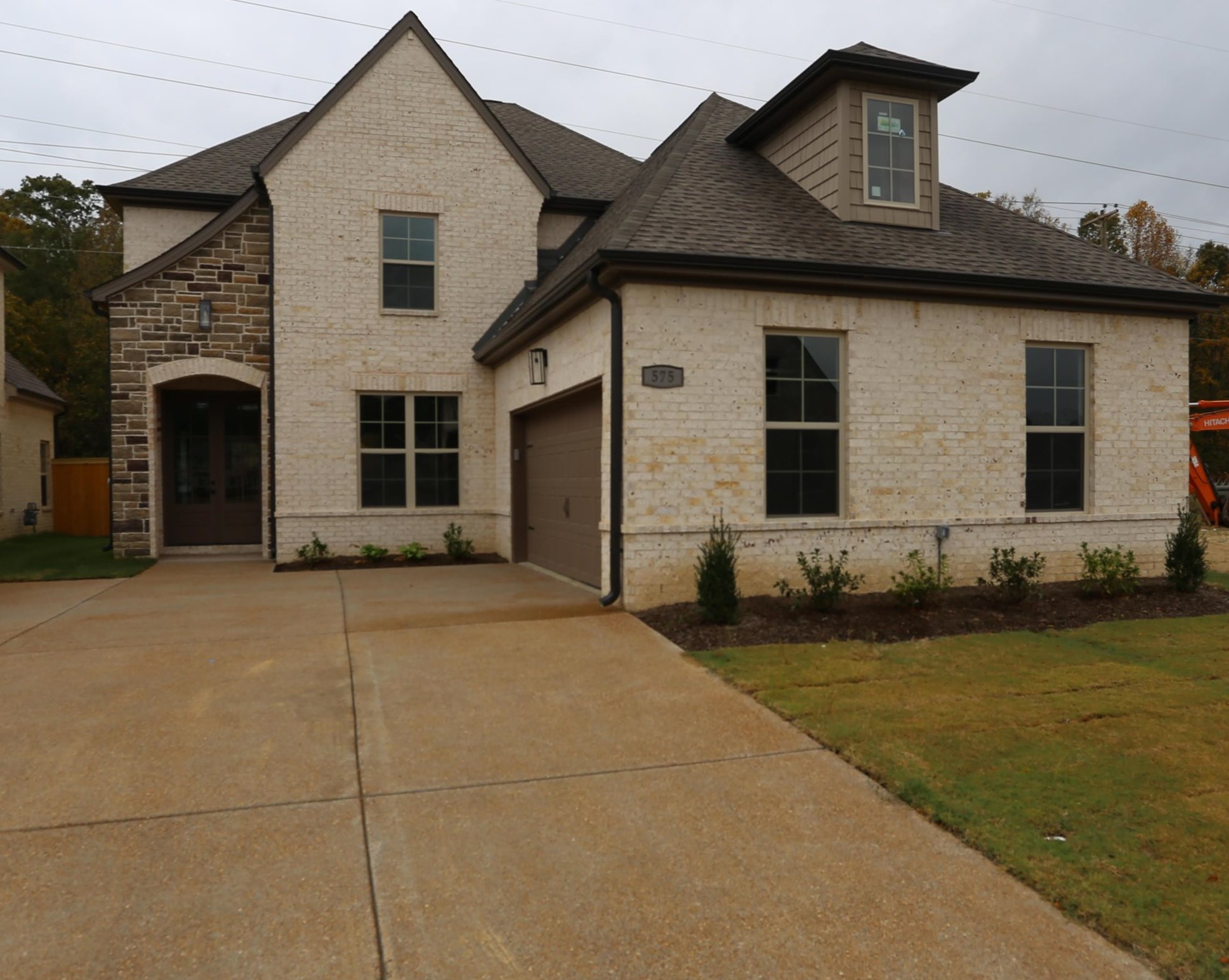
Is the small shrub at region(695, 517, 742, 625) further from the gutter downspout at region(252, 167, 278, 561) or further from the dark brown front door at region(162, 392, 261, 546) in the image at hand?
the dark brown front door at region(162, 392, 261, 546)

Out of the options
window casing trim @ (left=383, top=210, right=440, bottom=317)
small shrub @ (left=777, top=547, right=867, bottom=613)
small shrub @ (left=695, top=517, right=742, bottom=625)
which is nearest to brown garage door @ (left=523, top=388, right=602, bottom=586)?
small shrub @ (left=695, top=517, right=742, bottom=625)

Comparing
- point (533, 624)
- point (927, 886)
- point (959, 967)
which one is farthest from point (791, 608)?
point (959, 967)

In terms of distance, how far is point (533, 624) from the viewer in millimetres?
7996

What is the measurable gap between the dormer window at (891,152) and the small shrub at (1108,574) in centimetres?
468

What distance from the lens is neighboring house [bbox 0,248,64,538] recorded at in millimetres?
17281

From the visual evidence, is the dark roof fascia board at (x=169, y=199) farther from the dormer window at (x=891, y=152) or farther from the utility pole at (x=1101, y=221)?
the utility pole at (x=1101, y=221)

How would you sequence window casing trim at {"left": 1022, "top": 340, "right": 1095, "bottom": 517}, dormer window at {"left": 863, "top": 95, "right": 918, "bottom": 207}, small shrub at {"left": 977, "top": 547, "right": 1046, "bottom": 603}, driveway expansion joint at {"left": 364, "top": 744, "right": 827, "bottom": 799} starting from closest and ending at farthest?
driveway expansion joint at {"left": 364, "top": 744, "right": 827, "bottom": 799} < small shrub at {"left": 977, "top": 547, "right": 1046, "bottom": 603} < window casing trim at {"left": 1022, "top": 340, "right": 1095, "bottom": 517} < dormer window at {"left": 863, "top": 95, "right": 918, "bottom": 207}

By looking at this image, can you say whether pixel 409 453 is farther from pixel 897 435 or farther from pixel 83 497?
pixel 83 497

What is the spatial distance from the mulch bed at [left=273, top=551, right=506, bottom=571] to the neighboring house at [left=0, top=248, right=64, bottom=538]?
28.4ft

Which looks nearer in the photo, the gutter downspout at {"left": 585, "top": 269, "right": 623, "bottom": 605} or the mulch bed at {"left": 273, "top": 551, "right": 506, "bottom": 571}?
the gutter downspout at {"left": 585, "top": 269, "right": 623, "bottom": 605}

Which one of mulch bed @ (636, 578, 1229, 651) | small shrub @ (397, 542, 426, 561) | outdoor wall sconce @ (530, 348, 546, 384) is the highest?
outdoor wall sconce @ (530, 348, 546, 384)

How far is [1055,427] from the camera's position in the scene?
1005 centimetres

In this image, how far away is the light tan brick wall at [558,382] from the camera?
8.76 m

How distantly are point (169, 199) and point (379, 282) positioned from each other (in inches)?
174
